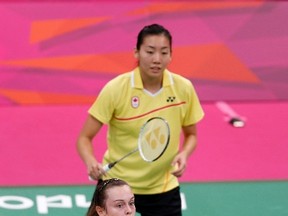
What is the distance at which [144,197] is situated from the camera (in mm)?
6293

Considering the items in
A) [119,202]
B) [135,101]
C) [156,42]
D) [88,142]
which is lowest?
[119,202]

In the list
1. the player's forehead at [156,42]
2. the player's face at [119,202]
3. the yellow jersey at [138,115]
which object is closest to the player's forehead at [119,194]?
the player's face at [119,202]

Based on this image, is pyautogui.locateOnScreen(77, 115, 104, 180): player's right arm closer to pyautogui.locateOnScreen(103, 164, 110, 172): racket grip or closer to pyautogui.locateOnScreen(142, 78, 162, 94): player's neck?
pyautogui.locateOnScreen(103, 164, 110, 172): racket grip

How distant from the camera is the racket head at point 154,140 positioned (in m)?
6.00

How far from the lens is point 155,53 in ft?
20.0

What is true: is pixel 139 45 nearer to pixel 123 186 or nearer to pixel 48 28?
pixel 123 186

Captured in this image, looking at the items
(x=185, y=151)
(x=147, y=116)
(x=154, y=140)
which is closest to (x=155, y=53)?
(x=147, y=116)

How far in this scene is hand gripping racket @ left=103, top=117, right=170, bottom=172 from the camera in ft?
19.7

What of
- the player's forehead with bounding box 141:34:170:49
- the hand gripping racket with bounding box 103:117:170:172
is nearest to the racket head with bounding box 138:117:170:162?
the hand gripping racket with bounding box 103:117:170:172

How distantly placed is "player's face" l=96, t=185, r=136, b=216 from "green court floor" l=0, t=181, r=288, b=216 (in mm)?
2996

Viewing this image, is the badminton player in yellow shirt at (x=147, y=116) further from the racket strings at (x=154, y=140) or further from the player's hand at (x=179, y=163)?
the racket strings at (x=154, y=140)

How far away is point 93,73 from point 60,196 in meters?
2.72

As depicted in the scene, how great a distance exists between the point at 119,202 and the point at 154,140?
123 cm

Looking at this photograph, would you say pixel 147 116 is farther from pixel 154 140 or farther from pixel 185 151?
pixel 185 151
